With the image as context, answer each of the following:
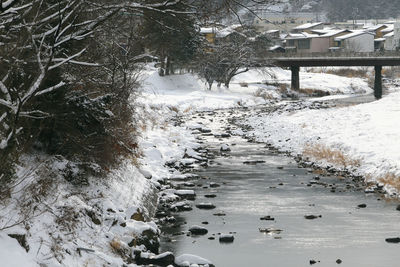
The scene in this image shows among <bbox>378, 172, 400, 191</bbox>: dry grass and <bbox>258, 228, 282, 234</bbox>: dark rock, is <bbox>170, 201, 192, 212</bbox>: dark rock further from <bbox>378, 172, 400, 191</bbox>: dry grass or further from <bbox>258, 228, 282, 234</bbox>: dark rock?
<bbox>378, 172, 400, 191</bbox>: dry grass

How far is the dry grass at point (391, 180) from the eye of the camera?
63.7ft

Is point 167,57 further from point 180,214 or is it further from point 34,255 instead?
point 34,255

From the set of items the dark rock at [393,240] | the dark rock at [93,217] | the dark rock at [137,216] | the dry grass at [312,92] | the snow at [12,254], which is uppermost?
the snow at [12,254]

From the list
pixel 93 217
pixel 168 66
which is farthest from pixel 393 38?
pixel 93 217

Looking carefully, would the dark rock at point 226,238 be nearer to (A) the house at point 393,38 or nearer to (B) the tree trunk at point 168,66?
(B) the tree trunk at point 168,66

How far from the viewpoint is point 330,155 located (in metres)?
25.3

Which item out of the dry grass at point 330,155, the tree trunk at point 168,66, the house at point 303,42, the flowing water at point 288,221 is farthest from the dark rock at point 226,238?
the house at point 303,42

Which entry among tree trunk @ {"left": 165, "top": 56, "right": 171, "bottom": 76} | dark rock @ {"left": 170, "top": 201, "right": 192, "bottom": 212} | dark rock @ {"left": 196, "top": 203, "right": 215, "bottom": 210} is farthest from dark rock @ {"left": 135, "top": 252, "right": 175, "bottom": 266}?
tree trunk @ {"left": 165, "top": 56, "right": 171, "bottom": 76}

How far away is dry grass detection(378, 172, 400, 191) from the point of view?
1940cm

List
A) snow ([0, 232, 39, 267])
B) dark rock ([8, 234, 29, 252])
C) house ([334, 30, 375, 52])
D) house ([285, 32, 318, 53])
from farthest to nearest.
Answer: house ([285, 32, 318, 53])
house ([334, 30, 375, 52])
dark rock ([8, 234, 29, 252])
snow ([0, 232, 39, 267])

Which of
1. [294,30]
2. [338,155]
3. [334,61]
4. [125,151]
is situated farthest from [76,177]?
[294,30]

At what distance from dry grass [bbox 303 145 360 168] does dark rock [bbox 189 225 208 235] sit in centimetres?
1041

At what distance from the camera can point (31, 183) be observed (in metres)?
10.8

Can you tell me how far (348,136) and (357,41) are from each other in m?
101
